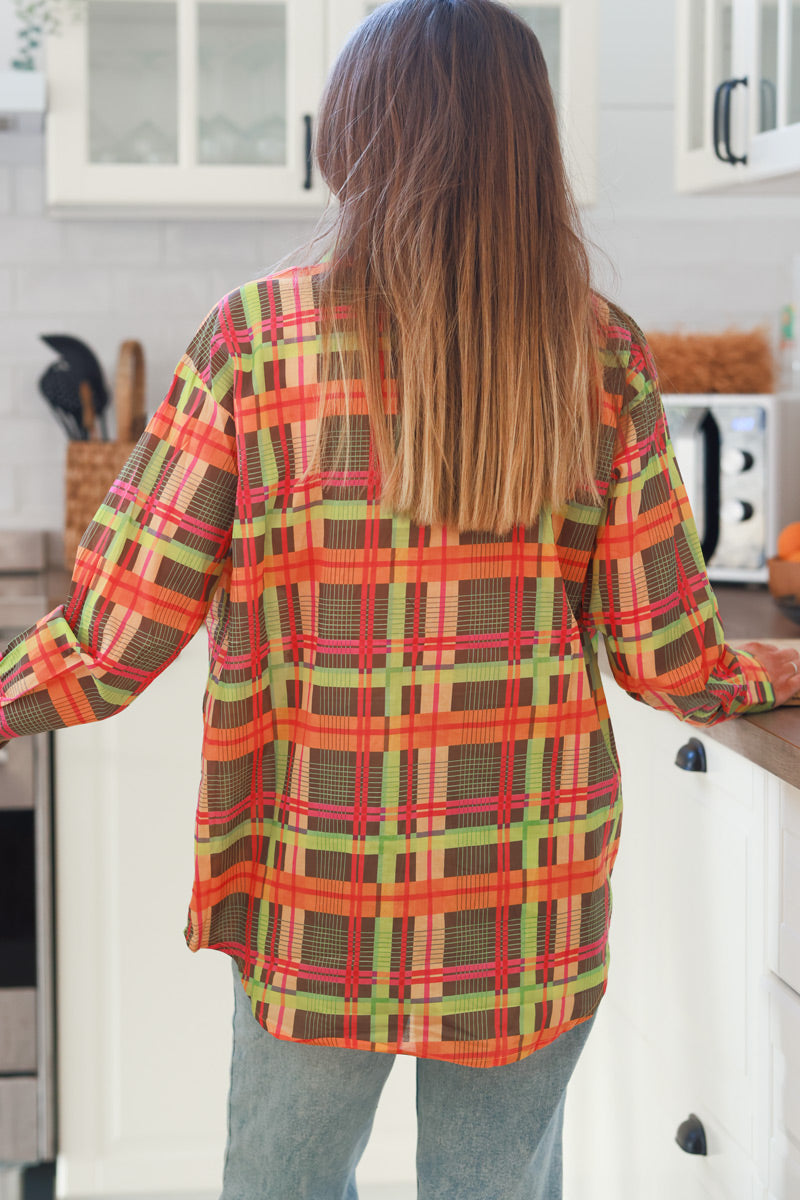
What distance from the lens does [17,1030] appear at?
1.93 m

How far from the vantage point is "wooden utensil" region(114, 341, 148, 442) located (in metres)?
2.19

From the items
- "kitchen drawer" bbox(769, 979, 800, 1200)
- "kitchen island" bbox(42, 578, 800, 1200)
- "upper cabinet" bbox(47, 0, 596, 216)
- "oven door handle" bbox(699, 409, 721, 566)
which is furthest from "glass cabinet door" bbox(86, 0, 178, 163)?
"kitchen drawer" bbox(769, 979, 800, 1200)

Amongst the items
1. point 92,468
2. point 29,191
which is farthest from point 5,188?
point 92,468

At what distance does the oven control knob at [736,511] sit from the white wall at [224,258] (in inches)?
23.3

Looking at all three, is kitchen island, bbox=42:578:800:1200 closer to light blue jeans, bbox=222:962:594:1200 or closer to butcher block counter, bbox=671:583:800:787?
butcher block counter, bbox=671:583:800:787

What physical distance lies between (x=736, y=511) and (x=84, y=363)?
1.23m

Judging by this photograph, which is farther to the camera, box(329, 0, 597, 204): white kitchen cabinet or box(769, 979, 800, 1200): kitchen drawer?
box(329, 0, 597, 204): white kitchen cabinet

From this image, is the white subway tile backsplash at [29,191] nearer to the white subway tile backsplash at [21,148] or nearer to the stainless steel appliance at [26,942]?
the white subway tile backsplash at [21,148]

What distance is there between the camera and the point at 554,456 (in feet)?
3.02

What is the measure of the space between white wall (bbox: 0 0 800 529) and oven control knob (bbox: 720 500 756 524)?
592 millimetres

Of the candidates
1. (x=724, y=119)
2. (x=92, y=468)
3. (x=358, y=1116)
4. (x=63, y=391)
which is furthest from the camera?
(x=63, y=391)

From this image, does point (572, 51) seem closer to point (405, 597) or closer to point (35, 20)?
point (35, 20)

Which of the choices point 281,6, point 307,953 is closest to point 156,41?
point 281,6

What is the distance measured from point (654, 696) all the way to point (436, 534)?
0.92 ft
